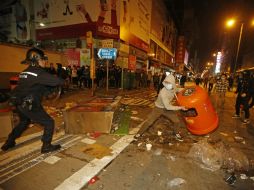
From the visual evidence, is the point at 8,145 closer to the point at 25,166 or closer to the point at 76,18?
the point at 25,166

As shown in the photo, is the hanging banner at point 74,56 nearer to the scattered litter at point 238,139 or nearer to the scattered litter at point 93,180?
the scattered litter at point 238,139

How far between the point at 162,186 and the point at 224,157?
1.64 meters

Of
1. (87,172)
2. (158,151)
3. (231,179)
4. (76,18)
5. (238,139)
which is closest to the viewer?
(231,179)

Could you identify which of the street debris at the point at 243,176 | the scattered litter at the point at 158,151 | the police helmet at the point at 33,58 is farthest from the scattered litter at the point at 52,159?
the street debris at the point at 243,176

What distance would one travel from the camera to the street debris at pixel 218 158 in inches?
136

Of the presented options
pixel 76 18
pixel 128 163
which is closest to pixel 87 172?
pixel 128 163

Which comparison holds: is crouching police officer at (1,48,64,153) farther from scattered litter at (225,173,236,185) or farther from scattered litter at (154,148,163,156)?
scattered litter at (225,173,236,185)

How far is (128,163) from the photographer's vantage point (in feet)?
11.6

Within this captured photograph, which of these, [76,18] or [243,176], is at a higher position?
[76,18]

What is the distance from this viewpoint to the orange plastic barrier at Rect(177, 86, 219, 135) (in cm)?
382

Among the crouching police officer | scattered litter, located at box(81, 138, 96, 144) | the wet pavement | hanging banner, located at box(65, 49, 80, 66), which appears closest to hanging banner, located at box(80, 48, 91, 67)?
hanging banner, located at box(65, 49, 80, 66)

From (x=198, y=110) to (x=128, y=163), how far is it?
6.15 feet

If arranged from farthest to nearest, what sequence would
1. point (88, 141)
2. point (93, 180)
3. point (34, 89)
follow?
1. point (88, 141)
2. point (34, 89)
3. point (93, 180)

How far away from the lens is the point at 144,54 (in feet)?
87.7
